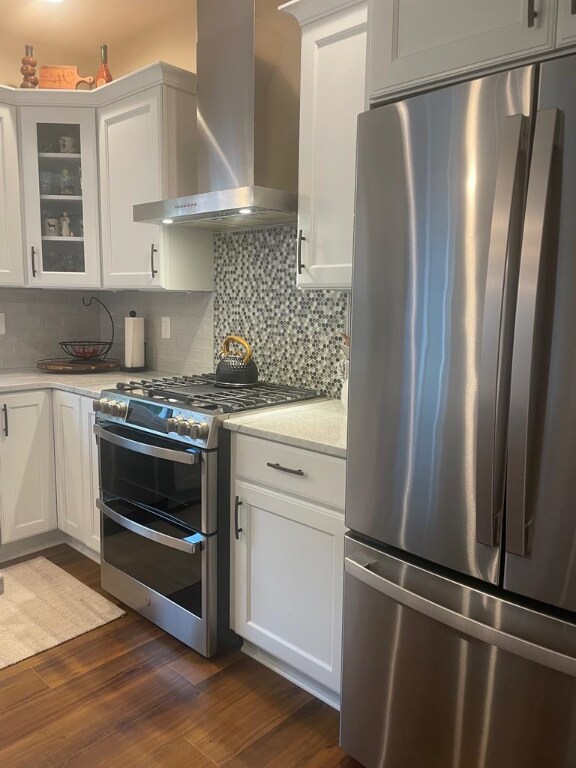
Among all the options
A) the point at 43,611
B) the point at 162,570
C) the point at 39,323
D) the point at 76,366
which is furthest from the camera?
the point at 39,323

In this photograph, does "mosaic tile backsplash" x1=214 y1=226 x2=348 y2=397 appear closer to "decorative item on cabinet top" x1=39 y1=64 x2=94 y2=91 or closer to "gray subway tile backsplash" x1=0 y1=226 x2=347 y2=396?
"gray subway tile backsplash" x1=0 y1=226 x2=347 y2=396

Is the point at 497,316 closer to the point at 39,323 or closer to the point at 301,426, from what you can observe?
the point at 301,426

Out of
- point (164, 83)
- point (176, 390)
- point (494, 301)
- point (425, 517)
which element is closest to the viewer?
point (494, 301)

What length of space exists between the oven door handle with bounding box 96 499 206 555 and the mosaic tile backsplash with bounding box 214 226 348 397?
0.88 meters

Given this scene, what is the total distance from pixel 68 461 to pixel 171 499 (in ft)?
3.39

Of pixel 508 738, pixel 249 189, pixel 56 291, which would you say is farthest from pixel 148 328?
pixel 508 738

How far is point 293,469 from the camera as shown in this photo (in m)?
1.97

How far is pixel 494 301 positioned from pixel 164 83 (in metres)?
2.24

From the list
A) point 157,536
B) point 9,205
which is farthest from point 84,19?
point 157,536

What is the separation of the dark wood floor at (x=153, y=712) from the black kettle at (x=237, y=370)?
1110mm

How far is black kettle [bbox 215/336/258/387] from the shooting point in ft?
8.87

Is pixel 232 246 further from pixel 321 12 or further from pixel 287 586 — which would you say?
pixel 287 586

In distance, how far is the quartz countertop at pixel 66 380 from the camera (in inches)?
116

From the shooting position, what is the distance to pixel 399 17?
1484 mm
